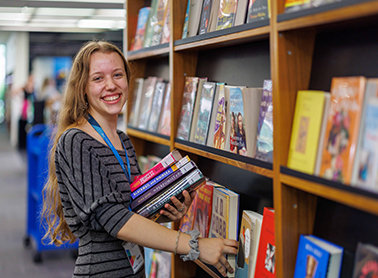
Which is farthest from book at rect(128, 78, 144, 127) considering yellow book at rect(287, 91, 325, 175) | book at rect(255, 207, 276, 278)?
yellow book at rect(287, 91, 325, 175)

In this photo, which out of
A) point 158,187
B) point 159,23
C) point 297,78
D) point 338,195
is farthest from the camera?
point 159,23

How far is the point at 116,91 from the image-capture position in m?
1.66

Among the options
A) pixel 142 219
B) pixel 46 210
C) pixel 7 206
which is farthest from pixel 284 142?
pixel 7 206

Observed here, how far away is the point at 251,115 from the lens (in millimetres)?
1439

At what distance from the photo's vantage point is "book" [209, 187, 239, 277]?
1.65 meters

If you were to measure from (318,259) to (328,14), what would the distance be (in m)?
0.73

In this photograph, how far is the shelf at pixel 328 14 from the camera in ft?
2.90

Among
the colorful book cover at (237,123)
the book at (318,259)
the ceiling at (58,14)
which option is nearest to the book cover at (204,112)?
the colorful book cover at (237,123)

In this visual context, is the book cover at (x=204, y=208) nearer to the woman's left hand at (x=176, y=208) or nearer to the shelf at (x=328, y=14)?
the woman's left hand at (x=176, y=208)

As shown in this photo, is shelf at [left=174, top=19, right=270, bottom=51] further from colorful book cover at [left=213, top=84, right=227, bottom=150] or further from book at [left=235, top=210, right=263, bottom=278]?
book at [left=235, top=210, right=263, bottom=278]

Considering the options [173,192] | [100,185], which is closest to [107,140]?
[100,185]

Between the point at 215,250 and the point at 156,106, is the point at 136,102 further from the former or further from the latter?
the point at 215,250

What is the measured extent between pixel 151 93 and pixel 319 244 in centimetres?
155

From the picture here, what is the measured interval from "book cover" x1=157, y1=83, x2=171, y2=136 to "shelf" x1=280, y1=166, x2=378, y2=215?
107cm
